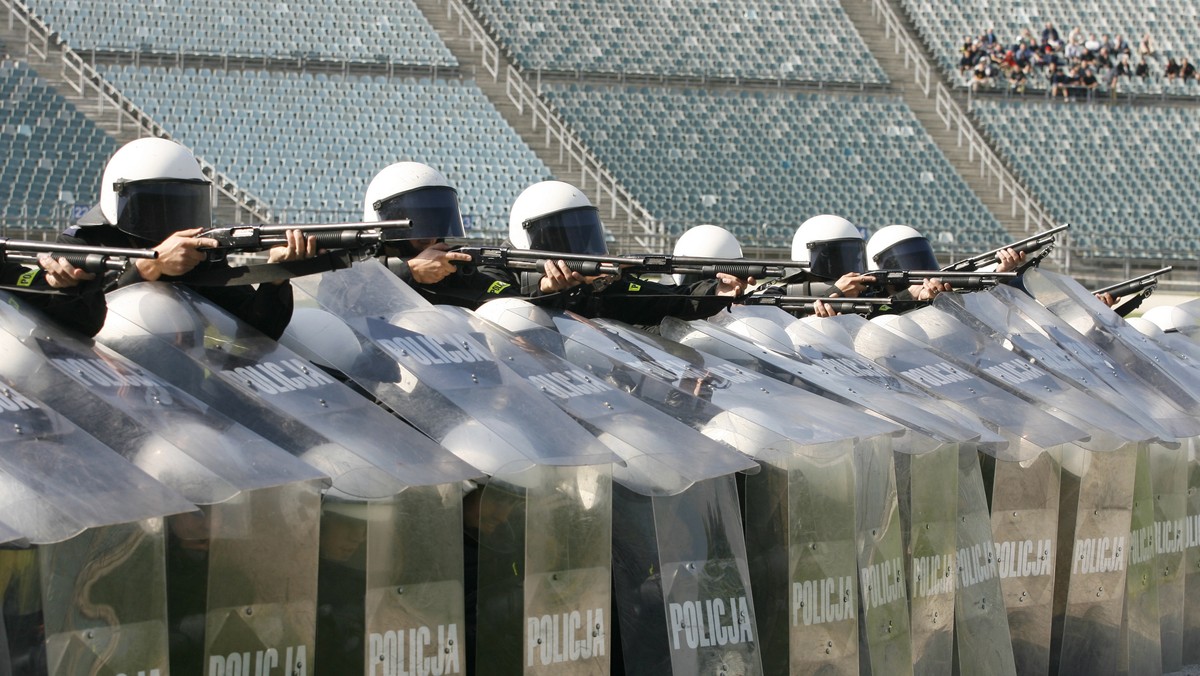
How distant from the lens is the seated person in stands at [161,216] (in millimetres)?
5613

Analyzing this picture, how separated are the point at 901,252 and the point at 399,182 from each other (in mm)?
4377

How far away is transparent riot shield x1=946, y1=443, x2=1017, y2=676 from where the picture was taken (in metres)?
6.72

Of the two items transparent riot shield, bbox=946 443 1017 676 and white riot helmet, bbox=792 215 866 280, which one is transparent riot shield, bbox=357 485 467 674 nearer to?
transparent riot shield, bbox=946 443 1017 676

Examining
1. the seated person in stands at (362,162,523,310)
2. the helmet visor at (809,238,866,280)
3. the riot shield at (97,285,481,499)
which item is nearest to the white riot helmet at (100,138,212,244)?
the riot shield at (97,285,481,499)

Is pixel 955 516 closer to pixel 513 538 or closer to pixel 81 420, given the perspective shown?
pixel 513 538

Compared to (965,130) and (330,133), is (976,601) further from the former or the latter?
(965,130)

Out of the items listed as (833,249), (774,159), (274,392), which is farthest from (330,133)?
(274,392)

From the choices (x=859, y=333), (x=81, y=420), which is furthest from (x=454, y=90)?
(x=81, y=420)

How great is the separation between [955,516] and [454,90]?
1903cm

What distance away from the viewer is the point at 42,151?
20031 millimetres

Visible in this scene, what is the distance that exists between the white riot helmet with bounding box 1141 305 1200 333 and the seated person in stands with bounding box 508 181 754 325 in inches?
216

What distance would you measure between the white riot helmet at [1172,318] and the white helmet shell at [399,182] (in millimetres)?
6653

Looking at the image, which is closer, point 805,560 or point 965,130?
point 805,560

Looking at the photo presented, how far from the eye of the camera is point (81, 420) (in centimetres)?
457
